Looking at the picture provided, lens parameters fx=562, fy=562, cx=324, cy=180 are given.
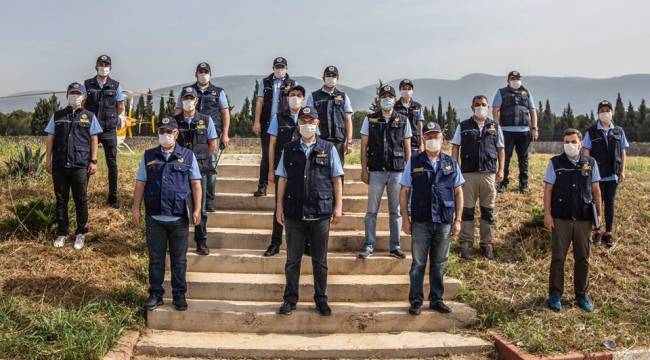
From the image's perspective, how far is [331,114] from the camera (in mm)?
7113

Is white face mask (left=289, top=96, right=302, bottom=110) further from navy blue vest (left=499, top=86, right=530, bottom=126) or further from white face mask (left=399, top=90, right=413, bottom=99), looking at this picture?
navy blue vest (left=499, top=86, right=530, bottom=126)

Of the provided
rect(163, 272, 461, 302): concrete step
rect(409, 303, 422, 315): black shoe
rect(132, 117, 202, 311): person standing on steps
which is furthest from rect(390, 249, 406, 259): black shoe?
rect(132, 117, 202, 311): person standing on steps

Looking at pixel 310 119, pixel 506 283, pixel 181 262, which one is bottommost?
pixel 506 283

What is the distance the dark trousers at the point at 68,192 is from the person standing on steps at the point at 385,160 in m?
3.42

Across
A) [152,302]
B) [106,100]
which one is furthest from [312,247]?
[106,100]

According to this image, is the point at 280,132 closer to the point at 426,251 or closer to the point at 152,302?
the point at 426,251

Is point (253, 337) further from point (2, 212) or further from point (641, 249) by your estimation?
point (641, 249)

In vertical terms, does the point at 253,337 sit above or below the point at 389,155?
below

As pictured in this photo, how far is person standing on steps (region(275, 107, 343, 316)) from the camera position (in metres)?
5.61

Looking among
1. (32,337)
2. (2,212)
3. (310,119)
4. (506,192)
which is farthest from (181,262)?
(506,192)

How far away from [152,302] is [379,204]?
9.13ft

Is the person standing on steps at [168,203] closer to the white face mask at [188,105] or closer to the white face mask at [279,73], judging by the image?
the white face mask at [188,105]

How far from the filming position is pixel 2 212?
759 centimetres

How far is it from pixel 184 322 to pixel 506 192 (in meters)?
5.73
